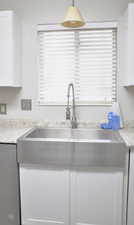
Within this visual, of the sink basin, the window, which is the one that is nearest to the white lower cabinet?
the sink basin

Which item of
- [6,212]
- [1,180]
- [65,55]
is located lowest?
[6,212]

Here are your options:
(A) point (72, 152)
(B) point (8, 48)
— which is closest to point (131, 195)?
(A) point (72, 152)

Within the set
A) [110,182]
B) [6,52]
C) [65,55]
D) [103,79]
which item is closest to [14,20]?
[6,52]

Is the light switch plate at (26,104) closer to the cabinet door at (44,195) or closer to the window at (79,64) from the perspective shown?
the window at (79,64)

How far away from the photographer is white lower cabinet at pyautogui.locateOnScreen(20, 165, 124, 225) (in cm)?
148

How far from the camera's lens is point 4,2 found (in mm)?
2141

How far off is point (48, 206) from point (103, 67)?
152 cm

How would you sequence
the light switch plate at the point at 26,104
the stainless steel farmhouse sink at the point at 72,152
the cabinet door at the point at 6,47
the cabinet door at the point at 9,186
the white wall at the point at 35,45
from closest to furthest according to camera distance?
the stainless steel farmhouse sink at the point at 72,152, the cabinet door at the point at 9,186, the cabinet door at the point at 6,47, the white wall at the point at 35,45, the light switch plate at the point at 26,104

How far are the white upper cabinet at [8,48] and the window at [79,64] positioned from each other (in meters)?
0.33

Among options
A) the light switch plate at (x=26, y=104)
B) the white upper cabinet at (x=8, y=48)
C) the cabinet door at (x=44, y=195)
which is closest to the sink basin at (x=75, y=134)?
the light switch plate at (x=26, y=104)

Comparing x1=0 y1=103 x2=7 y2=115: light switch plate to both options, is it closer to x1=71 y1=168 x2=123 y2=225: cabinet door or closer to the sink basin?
the sink basin

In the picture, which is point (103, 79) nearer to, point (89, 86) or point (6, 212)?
point (89, 86)

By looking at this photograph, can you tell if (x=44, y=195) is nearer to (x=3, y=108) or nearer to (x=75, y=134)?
(x=75, y=134)

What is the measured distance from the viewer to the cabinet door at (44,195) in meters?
1.52
